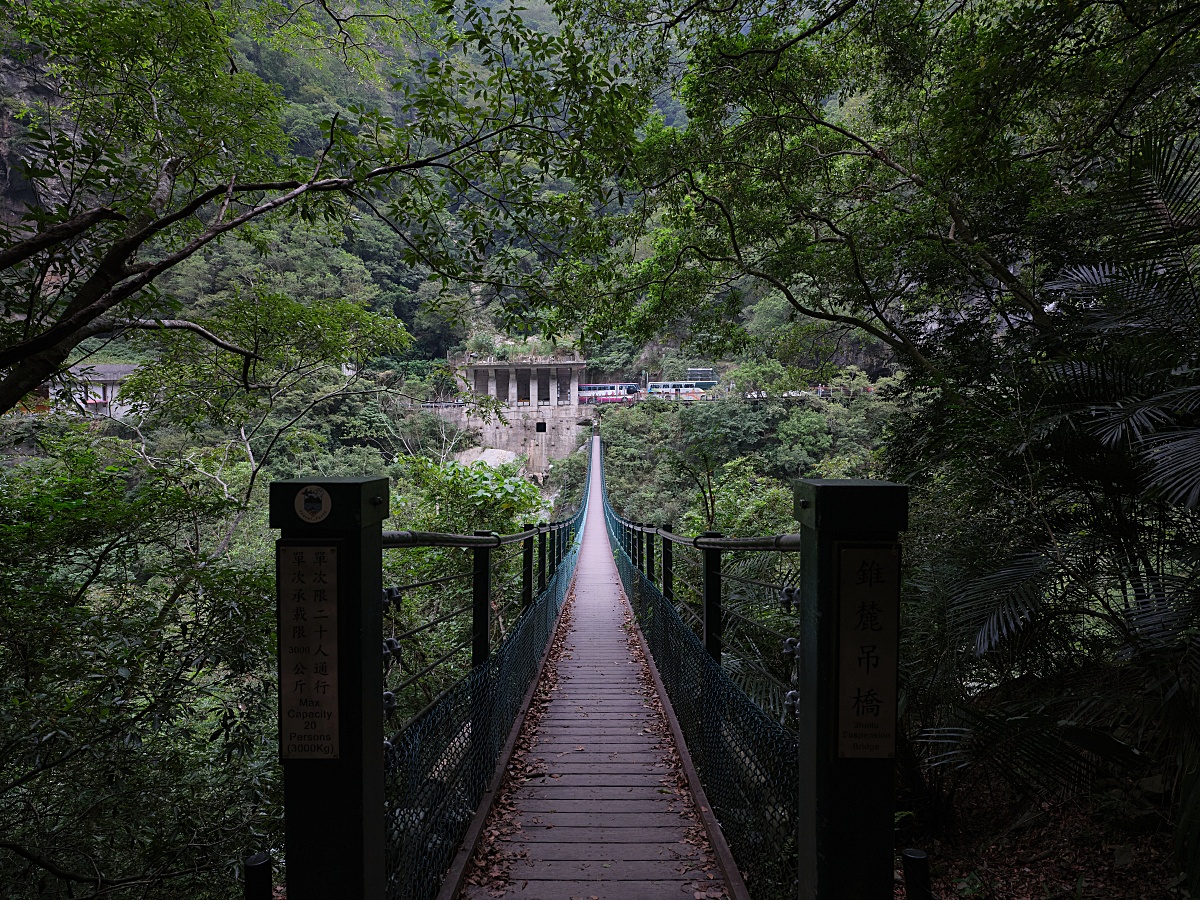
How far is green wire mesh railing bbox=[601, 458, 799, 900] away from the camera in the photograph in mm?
1301

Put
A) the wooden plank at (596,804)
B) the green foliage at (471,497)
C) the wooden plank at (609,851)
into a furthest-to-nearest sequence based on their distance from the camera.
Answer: the green foliage at (471,497), the wooden plank at (596,804), the wooden plank at (609,851)

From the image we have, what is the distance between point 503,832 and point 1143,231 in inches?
110

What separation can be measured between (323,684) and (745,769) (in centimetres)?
108

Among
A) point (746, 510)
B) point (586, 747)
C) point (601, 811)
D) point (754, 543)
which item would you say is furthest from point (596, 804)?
point (746, 510)

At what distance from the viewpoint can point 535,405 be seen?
2897cm

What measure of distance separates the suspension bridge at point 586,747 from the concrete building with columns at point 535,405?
25.0 m

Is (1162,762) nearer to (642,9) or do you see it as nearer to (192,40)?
(642,9)

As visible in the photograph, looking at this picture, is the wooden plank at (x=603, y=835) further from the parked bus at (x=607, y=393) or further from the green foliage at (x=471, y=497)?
the parked bus at (x=607, y=393)

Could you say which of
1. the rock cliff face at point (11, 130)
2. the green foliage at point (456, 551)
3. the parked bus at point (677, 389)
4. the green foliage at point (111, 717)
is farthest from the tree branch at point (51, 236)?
the parked bus at point (677, 389)

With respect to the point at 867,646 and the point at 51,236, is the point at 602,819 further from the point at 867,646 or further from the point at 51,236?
the point at 51,236

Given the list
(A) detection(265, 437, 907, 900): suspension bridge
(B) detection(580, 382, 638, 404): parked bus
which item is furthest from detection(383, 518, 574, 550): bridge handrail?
(B) detection(580, 382, 638, 404): parked bus

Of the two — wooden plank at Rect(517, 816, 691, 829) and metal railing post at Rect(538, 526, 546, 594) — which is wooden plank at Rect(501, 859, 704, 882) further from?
metal railing post at Rect(538, 526, 546, 594)

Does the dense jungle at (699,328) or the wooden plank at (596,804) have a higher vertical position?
the dense jungle at (699,328)

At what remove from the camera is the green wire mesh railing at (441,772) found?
1.21 metres
